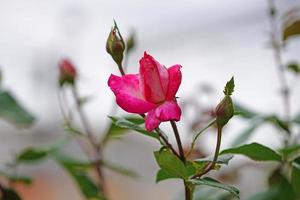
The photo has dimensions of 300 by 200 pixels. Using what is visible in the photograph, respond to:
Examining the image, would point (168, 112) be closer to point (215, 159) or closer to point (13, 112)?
point (215, 159)

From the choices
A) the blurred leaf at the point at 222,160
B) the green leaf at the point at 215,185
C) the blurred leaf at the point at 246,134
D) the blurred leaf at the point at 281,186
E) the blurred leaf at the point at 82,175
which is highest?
the blurred leaf at the point at 222,160

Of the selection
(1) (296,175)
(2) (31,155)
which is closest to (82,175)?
(2) (31,155)

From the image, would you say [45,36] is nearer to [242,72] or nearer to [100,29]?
[100,29]

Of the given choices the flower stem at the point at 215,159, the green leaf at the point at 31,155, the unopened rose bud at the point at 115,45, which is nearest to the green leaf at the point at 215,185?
the flower stem at the point at 215,159

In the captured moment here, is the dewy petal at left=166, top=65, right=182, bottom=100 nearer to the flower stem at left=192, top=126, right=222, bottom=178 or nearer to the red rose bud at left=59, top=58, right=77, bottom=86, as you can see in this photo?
the flower stem at left=192, top=126, right=222, bottom=178

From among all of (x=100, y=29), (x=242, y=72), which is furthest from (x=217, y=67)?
(x=100, y=29)

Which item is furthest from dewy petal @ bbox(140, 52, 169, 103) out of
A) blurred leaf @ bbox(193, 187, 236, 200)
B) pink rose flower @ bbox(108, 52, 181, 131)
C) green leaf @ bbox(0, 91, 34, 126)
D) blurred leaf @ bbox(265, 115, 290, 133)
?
green leaf @ bbox(0, 91, 34, 126)

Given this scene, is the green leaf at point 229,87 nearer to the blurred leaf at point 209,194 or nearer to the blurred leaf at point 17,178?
the blurred leaf at point 209,194
